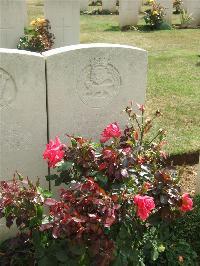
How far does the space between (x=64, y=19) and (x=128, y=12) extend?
13.6 feet

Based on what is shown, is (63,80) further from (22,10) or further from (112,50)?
(22,10)

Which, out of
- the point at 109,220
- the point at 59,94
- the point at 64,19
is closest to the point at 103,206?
the point at 109,220

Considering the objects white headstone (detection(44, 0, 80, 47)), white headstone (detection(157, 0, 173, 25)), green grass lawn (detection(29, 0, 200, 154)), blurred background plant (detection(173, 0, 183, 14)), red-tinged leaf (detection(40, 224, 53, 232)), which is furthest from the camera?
blurred background plant (detection(173, 0, 183, 14))

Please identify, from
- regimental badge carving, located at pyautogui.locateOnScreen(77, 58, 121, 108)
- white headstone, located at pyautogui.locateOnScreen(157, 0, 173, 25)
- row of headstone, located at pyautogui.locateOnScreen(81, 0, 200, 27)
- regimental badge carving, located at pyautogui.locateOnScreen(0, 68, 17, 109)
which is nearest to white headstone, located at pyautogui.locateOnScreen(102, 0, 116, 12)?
row of headstone, located at pyautogui.locateOnScreen(81, 0, 200, 27)

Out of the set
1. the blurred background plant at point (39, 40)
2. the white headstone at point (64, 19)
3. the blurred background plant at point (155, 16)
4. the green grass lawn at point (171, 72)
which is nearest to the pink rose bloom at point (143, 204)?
the green grass lawn at point (171, 72)

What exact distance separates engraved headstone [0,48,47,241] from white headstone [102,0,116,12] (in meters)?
11.9

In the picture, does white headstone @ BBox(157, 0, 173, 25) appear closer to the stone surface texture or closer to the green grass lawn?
the green grass lawn

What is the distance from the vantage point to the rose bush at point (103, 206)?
2.69 metres

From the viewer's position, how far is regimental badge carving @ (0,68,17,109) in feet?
10.7

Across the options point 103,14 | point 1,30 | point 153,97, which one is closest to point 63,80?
point 153,97

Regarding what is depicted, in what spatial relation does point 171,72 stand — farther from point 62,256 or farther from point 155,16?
point 62,256

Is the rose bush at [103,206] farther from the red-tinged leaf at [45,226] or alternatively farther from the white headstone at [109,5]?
the white headstone at [109,5]

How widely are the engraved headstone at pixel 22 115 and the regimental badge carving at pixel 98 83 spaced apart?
319 mm

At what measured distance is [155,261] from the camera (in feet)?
11.2
